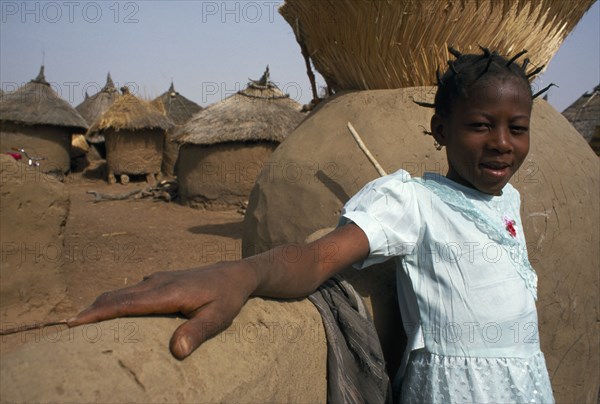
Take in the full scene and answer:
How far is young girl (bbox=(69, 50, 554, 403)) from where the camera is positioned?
1237mm

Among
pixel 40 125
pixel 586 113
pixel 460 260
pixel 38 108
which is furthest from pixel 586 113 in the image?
pixel 38 108

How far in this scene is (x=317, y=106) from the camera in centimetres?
264

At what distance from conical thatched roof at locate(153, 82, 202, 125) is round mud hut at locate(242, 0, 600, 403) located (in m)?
17.9

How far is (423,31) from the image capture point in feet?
7.11

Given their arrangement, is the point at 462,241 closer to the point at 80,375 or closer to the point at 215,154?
the point at 80,375

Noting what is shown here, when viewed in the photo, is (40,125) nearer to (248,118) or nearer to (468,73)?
(248,118)

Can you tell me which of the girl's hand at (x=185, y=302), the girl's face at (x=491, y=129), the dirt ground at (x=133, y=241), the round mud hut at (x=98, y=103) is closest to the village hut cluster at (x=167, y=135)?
the dirt ground at (x=133, y=241)

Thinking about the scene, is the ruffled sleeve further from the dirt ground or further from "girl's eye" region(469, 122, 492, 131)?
the dirt ground

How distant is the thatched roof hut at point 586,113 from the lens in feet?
43.2

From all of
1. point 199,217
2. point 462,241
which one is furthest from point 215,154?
point 462,241

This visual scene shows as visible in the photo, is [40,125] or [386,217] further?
[40,125]

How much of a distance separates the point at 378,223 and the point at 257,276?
0.36 meters

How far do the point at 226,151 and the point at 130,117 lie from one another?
14.1ft

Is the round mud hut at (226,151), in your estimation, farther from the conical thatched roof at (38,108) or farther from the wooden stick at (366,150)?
the wooden stick at (366,150)
